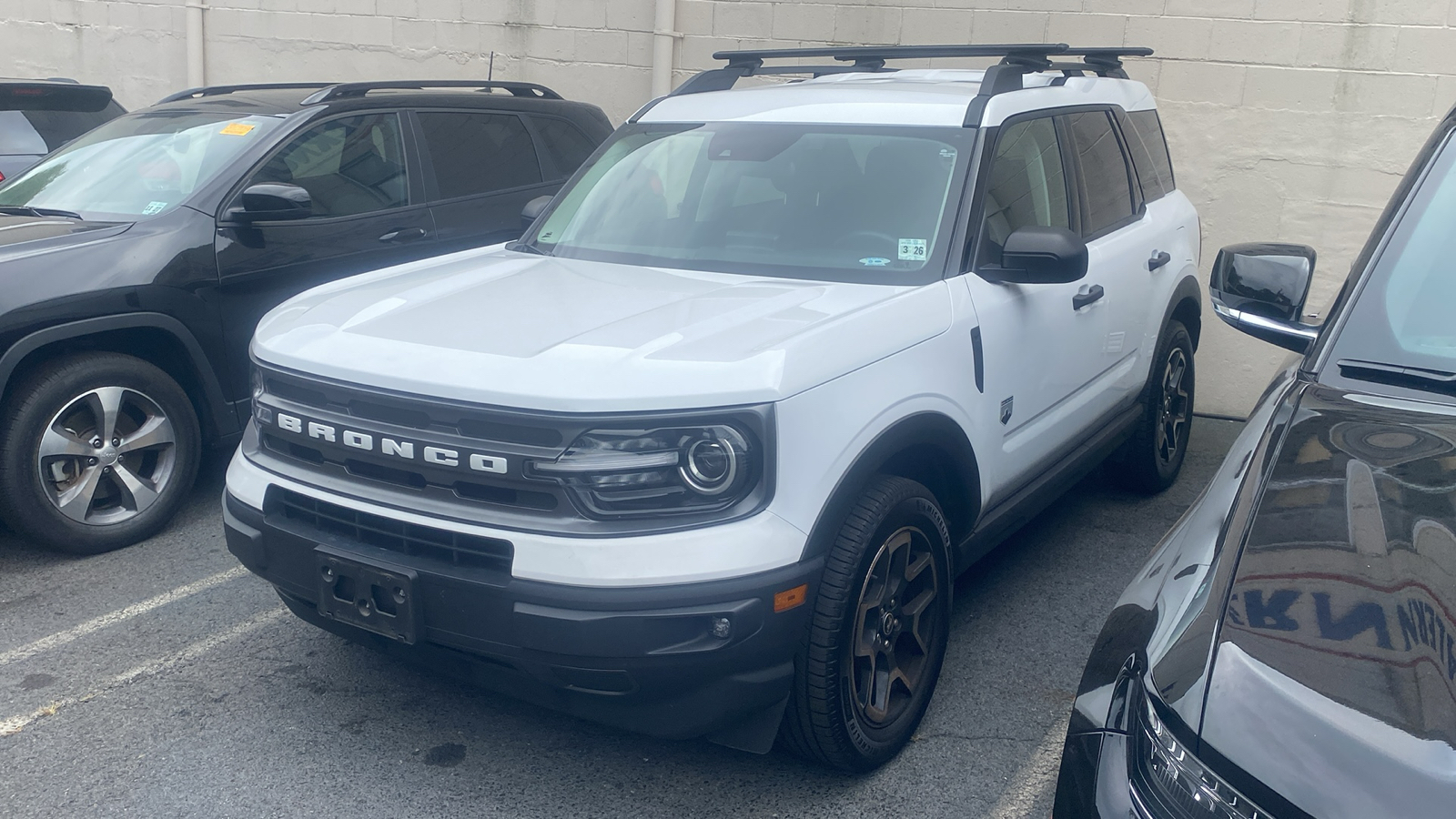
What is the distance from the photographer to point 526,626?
2592 mm

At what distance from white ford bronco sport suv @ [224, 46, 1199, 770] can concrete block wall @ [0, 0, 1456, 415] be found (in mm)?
3038

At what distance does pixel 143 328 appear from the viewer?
15.2 ft

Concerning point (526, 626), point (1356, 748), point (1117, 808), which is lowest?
point (526, 626)

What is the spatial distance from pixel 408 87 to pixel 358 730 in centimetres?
398

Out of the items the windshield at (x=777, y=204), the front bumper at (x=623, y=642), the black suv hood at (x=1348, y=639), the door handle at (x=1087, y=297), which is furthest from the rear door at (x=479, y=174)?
the black suv hood at (x=1348, y=639)

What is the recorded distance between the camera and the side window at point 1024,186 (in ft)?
12.3

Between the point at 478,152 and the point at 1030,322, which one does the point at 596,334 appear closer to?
the point at 1030,322

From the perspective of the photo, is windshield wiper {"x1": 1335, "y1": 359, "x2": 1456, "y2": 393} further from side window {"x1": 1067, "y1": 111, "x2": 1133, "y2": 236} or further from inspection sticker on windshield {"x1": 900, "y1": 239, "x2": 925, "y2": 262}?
side window {"x1": 1067, "y1": 111, "x2": 1133, "y2": 236}

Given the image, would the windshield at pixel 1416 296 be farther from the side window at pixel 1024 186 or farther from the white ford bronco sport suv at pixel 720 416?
the side window at pixel 1024 186

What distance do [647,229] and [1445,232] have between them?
234 cm

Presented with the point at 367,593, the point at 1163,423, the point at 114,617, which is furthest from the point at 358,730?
the point at 1163,423

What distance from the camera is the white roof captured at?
391 centimetres

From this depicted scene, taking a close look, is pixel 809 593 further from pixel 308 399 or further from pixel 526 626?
pixel 308 399

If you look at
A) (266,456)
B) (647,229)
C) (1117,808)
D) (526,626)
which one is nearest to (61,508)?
(266,456)
